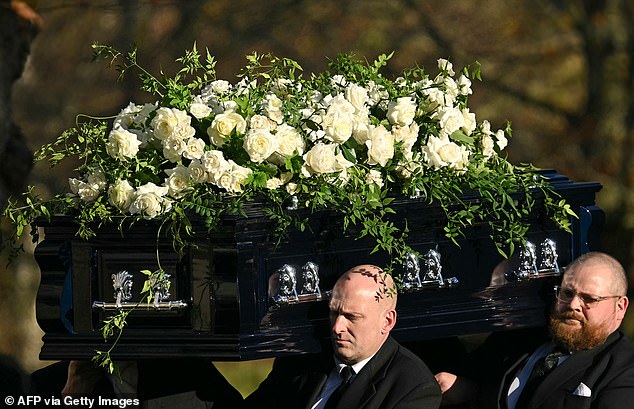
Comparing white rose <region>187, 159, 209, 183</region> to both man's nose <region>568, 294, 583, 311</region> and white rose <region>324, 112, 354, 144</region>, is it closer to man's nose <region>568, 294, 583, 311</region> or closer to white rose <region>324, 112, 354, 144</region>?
white rose <region>324, 112, 354, 144</region>

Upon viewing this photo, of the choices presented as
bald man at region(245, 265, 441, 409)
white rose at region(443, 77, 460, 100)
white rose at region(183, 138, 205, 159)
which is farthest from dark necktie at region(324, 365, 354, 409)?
white rose at region(443, 77, 460, 100)

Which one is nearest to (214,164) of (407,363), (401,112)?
(401,112)

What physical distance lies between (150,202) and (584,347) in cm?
182

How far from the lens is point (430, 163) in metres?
5.92

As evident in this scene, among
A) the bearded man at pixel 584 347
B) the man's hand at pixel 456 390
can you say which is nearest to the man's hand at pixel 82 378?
the man's hand at pixel 456 390

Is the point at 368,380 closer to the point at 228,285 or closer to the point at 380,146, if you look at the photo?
the point at 228,285

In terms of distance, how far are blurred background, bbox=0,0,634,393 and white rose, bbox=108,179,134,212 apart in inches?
208

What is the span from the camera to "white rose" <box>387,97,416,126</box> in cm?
589

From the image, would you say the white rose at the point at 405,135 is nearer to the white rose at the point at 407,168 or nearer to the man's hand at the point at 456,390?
the white rose at the point at 407,168

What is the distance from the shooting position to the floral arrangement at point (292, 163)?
5559mm

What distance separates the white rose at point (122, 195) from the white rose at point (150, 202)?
A: 0.04 metres

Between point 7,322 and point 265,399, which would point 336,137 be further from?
point 7,322

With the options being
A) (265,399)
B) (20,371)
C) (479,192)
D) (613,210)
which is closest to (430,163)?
(479,192)

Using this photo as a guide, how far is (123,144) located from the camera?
5680 millimetres
